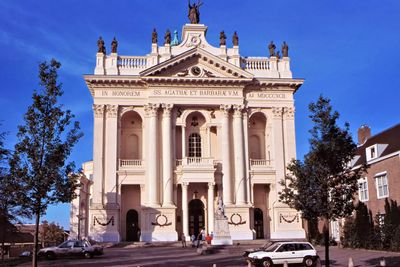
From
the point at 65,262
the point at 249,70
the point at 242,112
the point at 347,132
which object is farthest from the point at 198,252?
the point at 249,70

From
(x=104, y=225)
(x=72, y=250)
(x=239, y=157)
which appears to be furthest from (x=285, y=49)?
(x=72, y=250)

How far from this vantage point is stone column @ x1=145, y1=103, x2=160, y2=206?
156 ft

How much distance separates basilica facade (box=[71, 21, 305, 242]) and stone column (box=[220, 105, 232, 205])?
0.31ft

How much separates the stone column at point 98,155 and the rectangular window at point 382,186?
24.1 metres

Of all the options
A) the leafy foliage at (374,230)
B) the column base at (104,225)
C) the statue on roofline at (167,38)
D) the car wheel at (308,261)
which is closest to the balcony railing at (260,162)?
the leafy foliage at (374,230)

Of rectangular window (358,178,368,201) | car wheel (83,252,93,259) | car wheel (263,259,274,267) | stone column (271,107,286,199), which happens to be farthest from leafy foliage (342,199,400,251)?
car wheel (83,252,93,259)

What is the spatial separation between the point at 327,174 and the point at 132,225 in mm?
29309

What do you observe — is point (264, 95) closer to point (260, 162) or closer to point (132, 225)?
point (260, 162)

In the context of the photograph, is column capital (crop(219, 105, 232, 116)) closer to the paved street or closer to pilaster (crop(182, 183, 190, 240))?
pilaster (crop(182, 183, 190, 240))

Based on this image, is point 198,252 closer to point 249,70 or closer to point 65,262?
point 65,262

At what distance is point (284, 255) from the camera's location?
2656 cm

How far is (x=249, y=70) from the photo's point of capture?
52.5 meters

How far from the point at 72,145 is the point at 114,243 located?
22747 mm

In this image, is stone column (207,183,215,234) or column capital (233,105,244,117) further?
column capital (233,105,244,117)
